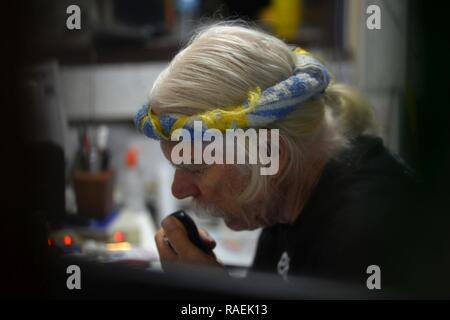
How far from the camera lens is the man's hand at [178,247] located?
701 millimetres

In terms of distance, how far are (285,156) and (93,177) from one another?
434 millimetres

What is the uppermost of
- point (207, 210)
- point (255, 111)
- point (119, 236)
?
point (255, 111)

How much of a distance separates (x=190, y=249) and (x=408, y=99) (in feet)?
1.28

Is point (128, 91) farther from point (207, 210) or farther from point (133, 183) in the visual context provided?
point (207, 210)

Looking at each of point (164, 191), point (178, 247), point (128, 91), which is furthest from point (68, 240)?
point (128, 91)

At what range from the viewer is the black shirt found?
2.11ft

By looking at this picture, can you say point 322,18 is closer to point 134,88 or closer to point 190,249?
point 134,88

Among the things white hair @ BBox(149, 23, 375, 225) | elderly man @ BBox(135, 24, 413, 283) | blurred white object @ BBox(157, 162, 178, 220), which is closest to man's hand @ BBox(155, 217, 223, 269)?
elderly man @ BBox(135, 24, 413, 283)

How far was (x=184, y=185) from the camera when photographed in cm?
71

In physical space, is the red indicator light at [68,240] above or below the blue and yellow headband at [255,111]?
below

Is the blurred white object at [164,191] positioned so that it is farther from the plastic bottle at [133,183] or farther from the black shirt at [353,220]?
the black shirt at [353,220]

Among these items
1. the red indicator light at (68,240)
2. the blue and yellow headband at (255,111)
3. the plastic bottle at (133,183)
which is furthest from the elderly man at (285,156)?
the plastic bottle at (133,183)

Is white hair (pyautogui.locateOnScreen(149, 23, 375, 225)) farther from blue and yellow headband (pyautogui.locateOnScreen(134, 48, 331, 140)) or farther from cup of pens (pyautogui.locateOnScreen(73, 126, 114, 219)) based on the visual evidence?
cup of pens (pyautogui.locateOnScreen(73, 126, 114, 219))

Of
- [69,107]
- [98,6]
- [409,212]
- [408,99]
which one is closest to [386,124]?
[408,99]
